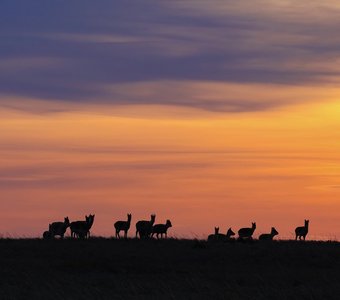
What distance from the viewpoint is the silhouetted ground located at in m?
36.5

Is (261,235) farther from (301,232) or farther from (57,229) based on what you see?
(57,229)

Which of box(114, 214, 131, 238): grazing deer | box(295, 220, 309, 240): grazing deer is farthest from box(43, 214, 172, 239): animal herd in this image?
box(295, 220, 309, 240): grazing deer

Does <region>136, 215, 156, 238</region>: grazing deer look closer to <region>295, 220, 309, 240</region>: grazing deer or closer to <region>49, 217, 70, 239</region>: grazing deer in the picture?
<region>49, 217, 70, 239</region>: grazing deer

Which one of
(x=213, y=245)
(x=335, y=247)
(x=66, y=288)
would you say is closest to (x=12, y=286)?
(x=66, y=288)

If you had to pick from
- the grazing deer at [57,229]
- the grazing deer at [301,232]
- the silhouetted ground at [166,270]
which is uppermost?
the grazing deer at [301,232]

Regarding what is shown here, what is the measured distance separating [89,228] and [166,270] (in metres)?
16.2

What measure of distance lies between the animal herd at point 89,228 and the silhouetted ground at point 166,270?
5286 millimetres

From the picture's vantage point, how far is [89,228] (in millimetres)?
60719

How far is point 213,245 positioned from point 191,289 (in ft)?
49.6

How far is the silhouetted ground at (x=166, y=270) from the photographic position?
120ft

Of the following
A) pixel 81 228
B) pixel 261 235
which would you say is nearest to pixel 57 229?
pixel 81 228

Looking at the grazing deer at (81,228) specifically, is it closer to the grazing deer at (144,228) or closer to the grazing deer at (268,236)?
the grazing deer at (144,228)

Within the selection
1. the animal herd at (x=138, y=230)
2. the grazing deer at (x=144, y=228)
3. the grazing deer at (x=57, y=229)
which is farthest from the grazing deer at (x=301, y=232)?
the grazing deer at (x=57, y=229)

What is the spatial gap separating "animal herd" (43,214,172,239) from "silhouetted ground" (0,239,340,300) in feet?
17.3
